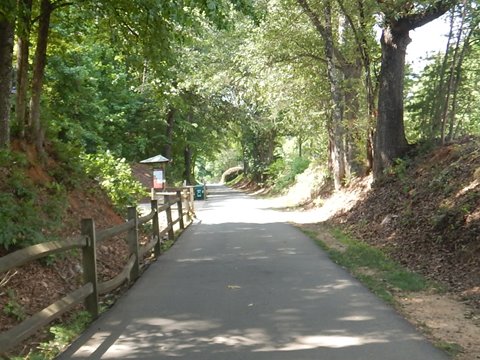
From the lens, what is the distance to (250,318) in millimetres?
5727

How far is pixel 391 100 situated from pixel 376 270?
7576 millimetres

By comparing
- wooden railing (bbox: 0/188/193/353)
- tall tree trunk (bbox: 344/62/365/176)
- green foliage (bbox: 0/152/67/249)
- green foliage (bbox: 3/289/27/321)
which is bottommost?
green foliage (bbox: 3/289/27/321)

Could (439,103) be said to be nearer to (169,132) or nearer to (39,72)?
(39,72)

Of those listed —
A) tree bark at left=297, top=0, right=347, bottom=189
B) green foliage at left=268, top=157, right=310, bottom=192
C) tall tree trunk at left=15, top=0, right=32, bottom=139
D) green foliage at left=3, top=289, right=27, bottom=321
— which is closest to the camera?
green foliage at left=3, top=289, right=27, bottom=321

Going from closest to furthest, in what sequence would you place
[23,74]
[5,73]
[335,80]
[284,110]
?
[5,73]
[23,74]
[335,80]
[284,110]

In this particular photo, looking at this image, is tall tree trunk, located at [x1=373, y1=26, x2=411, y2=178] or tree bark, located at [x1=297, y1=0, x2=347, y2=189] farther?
tree bark, located at [x1=297, y1=0, x2=347, y2=189]

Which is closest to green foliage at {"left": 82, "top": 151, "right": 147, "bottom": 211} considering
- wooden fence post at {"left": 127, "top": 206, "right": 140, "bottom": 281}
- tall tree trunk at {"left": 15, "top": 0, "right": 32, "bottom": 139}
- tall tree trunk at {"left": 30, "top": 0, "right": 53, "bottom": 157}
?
tall tree trunk at {"left": 30, "top": 0, "right": 53, "bottom": 157}

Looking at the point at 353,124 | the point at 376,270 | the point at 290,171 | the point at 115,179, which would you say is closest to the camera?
the point at 376,270

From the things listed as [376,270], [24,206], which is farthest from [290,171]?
[24,206]

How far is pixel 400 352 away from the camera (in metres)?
4.60

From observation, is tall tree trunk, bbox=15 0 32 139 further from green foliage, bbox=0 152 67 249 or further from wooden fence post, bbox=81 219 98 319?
wooden fence post, bbox=81 219 98 319

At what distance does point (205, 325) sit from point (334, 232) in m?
8.84

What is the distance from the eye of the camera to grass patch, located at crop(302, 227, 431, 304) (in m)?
7.21

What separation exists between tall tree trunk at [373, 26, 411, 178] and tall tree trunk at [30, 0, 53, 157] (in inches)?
350
